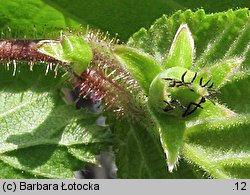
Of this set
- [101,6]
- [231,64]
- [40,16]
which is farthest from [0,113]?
[231,64]

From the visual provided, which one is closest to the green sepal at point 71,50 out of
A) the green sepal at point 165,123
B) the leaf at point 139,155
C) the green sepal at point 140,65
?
the green sepal at point 140,65

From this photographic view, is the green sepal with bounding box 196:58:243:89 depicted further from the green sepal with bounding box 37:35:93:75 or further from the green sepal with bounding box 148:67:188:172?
the green sepal with bounding box 37:35:93:75

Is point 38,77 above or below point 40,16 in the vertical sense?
below

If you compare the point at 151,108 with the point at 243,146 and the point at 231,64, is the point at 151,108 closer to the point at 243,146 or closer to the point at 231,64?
the point at 231,64

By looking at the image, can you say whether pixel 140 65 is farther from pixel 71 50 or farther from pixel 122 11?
pixel 122 11

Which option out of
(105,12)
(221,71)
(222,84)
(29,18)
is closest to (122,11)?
(105,12)

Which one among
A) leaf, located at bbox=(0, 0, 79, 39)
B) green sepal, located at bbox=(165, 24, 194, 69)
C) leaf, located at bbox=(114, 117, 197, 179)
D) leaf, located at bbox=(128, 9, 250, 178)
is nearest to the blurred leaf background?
leaf, located at bbox=(0, 0, 79, 39)

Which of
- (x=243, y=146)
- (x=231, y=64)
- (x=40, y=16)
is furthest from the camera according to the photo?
(x=40, y=16)
